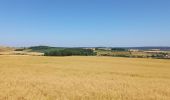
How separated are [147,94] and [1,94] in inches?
318

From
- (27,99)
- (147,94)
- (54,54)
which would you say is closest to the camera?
(27,99)

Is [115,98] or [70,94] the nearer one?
[115,98]

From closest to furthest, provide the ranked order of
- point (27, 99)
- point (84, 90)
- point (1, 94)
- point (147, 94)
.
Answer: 1. point (27, 99)
2. point (1, 94)
3. point (147, 94)
4. point (84, 90)

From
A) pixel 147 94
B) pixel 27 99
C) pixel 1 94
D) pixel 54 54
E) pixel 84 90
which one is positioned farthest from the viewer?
pixel 54 54

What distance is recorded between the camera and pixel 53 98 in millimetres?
12680

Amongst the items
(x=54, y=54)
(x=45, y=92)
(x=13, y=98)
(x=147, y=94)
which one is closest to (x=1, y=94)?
(x=13, y=98)

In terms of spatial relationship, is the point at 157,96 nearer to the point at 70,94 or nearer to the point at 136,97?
the point at 136,97

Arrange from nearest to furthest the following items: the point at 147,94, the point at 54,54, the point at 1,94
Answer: the point at 1,94 → the point at 147,94 → the point at 54,54

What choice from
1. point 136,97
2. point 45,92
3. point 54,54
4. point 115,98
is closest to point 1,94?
point 45,92

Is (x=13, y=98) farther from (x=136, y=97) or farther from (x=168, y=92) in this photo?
(x=168, y=92)

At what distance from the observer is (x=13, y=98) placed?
40.3 feet

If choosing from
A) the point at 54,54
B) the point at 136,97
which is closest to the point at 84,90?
the point at 136,97

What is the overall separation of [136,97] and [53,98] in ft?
14.4

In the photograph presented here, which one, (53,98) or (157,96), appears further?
(157,96)
